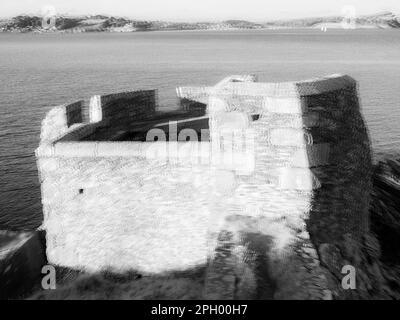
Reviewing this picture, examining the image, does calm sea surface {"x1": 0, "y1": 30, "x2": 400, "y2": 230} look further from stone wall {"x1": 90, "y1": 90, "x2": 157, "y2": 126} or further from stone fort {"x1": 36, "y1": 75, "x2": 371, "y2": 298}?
stone fort {"x1": 36, "y1": 75, "x2": 371, "y2": 298}

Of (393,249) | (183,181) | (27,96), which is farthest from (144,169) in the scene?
(27,96)

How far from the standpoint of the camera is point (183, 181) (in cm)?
1248

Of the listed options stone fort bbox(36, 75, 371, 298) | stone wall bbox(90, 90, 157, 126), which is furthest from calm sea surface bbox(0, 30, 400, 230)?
stone fort bbox(36, 75, 371, 298)

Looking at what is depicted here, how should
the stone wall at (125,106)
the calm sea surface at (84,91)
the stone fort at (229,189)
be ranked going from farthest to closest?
1. the calm sea surface at (84,91)
2. the stone wall at (125,106)
3. the stone fort at (229,189)

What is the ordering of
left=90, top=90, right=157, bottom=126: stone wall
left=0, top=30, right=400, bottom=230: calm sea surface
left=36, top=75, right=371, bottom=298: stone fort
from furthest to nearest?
left=0, top=30, right=400, bottom=230: calm sea surface, left=90, top=90, right=157, bottom=126: stone wall, left=36, top=75, right=371, bottom=298: stone fort

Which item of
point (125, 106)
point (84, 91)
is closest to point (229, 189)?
point (125, 106)

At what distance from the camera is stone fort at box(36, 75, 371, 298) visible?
10.4 meters

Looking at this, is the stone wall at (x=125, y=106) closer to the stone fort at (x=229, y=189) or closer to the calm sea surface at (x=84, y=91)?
the stone fort at (x=229, y=189)

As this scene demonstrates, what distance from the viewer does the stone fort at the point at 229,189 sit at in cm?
1039

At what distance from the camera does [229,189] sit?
11617 mm

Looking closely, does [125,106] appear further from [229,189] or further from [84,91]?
[84,91]

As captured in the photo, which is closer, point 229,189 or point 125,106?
point 229,189

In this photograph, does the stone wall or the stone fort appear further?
the stone wall

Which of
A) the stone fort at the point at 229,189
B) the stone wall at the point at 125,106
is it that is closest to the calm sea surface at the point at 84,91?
the stone wall at the point at 125,106
